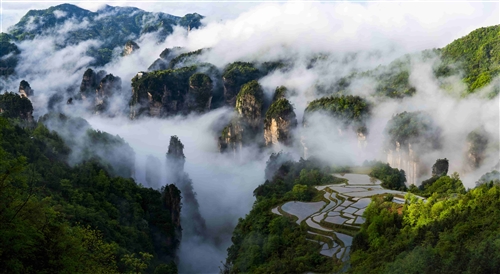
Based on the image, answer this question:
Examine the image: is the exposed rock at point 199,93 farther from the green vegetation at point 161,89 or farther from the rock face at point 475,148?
the rock face at point 475,148

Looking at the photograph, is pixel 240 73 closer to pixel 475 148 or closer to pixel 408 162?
pixel 408 162

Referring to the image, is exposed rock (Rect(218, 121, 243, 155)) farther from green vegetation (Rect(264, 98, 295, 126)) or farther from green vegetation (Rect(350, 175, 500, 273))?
green vegetation (Rect(350, 175, 500, 273))

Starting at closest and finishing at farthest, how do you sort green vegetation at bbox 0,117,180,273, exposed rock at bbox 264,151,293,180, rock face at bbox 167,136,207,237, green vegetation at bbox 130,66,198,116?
green vegetation at bbox 0,117,180,273 < rock face at bbox 167,136,207,237 < exposed rock at bbox 264,151,293,180 < green vegetation at bbox 130,66,198,116

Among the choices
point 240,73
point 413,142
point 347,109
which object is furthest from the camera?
point 240,73

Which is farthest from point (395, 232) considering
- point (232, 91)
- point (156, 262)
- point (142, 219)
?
point (232, 91)

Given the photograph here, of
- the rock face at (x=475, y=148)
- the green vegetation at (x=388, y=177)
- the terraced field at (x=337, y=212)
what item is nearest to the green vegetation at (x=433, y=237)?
the terraced field at (x=337, y=212)

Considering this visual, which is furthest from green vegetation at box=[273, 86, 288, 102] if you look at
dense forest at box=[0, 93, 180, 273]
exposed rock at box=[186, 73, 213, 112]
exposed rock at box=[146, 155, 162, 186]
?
dense forest at box=[0, 93, 180, 273]

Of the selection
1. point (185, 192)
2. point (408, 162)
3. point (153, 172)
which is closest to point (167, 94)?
point (153, 172)
